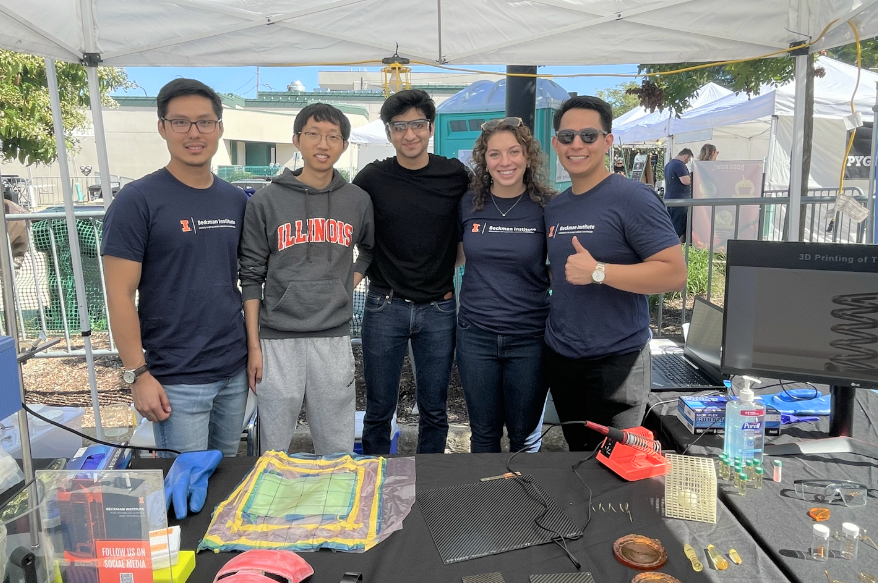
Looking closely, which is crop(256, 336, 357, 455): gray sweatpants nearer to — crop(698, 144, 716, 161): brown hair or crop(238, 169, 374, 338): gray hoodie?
crop(238, 169, 374, 338): gray hoodie

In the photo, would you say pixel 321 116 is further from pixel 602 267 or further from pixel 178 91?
pixel 602 267

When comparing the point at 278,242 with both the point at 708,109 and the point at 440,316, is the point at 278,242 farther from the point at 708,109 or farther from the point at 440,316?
the point at 708,109

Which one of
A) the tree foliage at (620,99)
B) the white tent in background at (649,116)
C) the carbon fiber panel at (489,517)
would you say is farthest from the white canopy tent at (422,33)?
the tree foliage at (620,99)

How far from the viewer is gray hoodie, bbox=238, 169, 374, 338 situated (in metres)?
2.32

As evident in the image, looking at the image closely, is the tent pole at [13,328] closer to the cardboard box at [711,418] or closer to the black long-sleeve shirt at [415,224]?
the black long-sleeve shirt at [415,224]

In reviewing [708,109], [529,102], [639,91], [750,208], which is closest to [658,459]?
[529,102]

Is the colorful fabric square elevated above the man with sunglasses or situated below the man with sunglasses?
below

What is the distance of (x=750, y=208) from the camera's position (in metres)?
7.86

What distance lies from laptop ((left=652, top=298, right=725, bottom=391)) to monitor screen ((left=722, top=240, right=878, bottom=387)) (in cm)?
63

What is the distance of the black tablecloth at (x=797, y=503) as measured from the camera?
129cm

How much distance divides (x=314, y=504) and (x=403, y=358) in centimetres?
129

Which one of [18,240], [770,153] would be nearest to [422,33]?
[18,240]

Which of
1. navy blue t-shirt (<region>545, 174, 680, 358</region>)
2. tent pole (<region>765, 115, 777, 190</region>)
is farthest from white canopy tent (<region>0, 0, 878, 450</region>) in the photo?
tent pole (<region>765, 115, 777, 190</region>)

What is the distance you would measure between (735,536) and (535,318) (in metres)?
1.20
